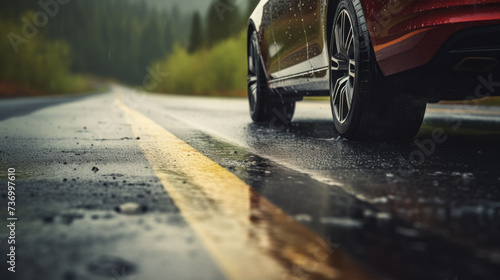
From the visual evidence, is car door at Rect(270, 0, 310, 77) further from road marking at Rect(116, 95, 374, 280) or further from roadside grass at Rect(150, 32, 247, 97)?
roadside grass at Rect(150, 32, 247, 97)

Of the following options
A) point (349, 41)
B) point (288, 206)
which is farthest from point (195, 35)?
point (288, 206)

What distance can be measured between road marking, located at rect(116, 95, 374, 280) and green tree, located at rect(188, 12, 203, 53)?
90433 millimetres

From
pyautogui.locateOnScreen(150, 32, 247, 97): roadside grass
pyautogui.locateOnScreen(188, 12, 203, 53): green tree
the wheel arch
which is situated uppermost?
pyautogui.locateOnScreen(188, 12, 203, 53): green tree

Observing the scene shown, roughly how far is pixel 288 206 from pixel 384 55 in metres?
1.82

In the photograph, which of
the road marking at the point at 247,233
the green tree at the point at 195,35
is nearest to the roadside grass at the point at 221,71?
the green tree at the point at 195,35

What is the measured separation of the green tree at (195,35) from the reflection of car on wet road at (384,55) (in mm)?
87558

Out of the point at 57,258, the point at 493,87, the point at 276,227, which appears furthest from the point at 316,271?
the point at 493,87

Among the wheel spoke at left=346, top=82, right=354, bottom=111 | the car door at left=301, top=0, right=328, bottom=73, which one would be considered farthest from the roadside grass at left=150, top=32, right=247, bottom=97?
the wheel spoke at left=346, top=82, right=354, bottom=111

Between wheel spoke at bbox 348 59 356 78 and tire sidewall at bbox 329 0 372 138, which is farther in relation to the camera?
wheel spoke at bbox 348 59 356 78

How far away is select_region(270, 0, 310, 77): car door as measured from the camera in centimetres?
552

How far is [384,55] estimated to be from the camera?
A: 399 centimetres

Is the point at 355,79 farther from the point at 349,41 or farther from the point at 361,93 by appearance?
the point at 349,41

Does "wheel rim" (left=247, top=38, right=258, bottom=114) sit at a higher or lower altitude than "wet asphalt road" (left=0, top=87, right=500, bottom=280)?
higher

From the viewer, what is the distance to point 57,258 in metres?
1.76
